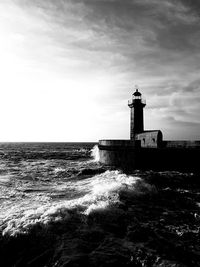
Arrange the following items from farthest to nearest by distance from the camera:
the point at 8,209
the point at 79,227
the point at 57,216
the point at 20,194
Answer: the point at 20,194, the point at 8,209, the point at 57,216, the point at 79,227

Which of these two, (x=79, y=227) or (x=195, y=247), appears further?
(x=79, y=227)

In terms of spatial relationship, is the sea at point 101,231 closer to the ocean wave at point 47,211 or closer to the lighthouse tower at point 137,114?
the ocean wave at point 47,211

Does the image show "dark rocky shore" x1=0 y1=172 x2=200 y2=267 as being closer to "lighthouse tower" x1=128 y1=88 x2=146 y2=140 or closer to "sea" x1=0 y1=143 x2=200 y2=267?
"sea" x1=0 y1=143 x2=200 y2=267

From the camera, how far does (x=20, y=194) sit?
10.6 meters

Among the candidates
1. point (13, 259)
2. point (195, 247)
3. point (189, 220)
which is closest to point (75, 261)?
point (13, 259)

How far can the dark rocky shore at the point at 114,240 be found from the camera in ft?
15.5

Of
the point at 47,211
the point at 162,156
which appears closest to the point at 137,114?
the point at 162,156

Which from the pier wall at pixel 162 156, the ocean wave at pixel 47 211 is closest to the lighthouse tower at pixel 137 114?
the pier wall at pixel 162 156

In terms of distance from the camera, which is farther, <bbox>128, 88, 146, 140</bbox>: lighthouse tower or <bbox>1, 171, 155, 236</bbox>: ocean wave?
<bbox>128, 88, 146, 140</bbox>: lighthouse tower

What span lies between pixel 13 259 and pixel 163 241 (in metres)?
3.33

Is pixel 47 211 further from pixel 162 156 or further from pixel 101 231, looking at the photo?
pixel 162 156

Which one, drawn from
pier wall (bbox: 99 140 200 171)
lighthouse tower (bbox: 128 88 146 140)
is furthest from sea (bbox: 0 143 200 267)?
lighthouse tower (bbox: 128 88 146 140)

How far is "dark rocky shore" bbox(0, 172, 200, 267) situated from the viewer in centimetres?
473

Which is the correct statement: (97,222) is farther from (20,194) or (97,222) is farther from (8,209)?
(20,194)
